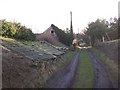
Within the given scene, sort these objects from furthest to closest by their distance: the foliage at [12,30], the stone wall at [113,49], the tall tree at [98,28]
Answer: the tall tree at [98,28] → the foliage at [12,30] → the stone wall at [113,49]

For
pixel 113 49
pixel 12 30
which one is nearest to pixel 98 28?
pixel 12 30

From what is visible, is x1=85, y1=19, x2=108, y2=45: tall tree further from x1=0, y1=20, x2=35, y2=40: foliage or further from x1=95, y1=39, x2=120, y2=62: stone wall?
x1=95, y1=39, x2=120, y2=62: stone wall

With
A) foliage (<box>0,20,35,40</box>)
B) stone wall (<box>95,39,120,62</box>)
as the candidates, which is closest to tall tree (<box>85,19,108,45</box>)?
foliage (<box>0,20,35,40</box>)

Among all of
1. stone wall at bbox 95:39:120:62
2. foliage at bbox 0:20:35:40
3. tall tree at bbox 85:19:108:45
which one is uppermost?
tall tree at bbox 85:19:108:45

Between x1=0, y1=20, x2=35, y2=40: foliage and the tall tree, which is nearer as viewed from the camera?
x1=0, y1=20, x2=35, y2=40: foliage

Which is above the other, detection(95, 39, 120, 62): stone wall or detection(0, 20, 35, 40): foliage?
detection(0, 20, 35, 40): foliage

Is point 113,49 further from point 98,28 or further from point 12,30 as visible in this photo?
point 98,28

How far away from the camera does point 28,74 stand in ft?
60.1

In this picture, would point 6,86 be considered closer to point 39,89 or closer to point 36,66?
point 39,89

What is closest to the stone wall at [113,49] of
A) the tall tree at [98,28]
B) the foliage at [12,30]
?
the foliage at [12,30]

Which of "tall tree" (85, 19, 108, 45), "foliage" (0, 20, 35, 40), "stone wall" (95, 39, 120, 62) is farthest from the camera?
"tall tree" (85, 19, 108, 45)

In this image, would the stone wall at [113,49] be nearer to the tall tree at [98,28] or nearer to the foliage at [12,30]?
the foliage at [12,30]

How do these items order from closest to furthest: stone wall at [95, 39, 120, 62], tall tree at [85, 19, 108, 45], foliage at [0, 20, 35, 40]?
stone wall at [95, 39, 120, 62], foliage at [0, 20, 35, 40], tall tree at [85, 19, 108, 45]

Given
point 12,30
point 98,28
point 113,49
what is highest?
point 98,28
